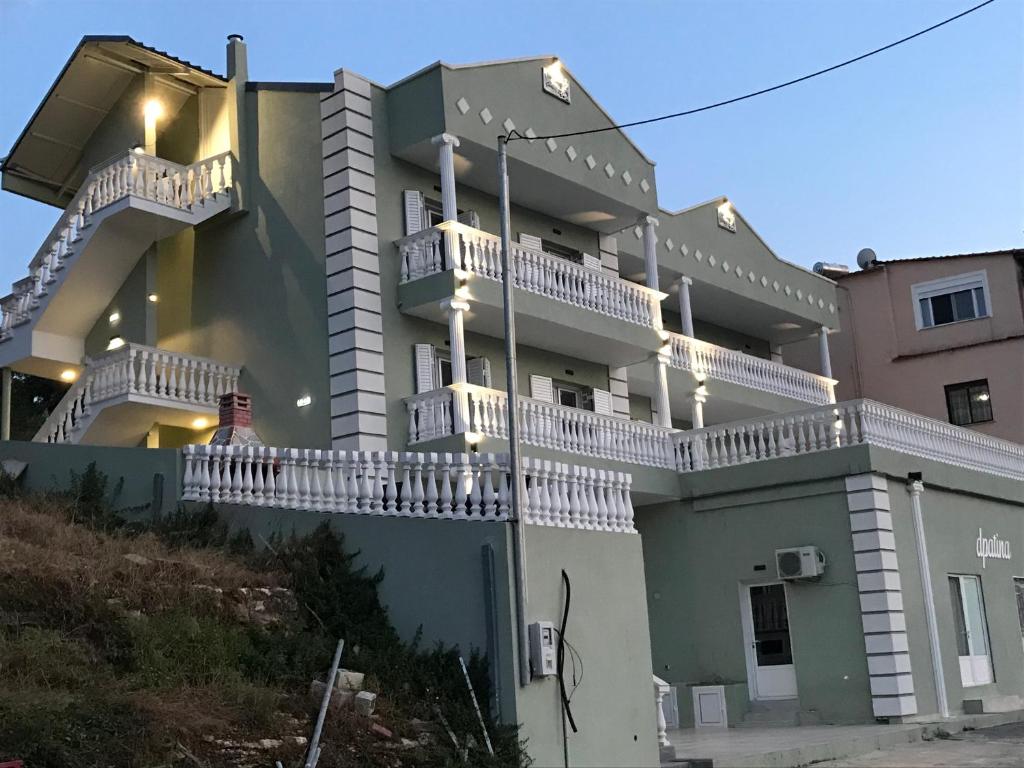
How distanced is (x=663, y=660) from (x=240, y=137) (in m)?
11.6

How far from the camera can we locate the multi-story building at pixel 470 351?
20.2m

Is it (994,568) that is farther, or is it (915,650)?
(994,568)

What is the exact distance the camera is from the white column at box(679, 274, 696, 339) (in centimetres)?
2725

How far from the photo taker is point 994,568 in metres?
23.5

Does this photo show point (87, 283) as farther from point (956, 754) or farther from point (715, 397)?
point (956, 754)

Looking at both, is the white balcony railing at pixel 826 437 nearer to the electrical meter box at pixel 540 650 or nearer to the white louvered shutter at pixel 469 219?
the white louvered shutter at pixel 469 219

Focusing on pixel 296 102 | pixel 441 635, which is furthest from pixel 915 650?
pixel 296 102

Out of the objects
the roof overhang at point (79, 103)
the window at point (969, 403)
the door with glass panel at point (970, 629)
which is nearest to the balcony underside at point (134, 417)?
the roof overhang at point (79, 103)

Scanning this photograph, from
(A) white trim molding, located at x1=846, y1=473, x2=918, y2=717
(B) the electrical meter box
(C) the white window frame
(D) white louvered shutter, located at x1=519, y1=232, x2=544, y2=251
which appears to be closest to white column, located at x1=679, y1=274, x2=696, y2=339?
(D) white louvered shutter, located at x1=519, y1=232, x2=544, y2=251

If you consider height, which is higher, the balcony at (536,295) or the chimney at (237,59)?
the chimney at (237,59)

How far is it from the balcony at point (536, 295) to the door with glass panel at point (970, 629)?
275 inches

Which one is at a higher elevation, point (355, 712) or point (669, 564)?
point (669, 564)

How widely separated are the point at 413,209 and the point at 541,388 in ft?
14.1

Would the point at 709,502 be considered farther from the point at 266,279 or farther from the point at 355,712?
the point at 355,712
